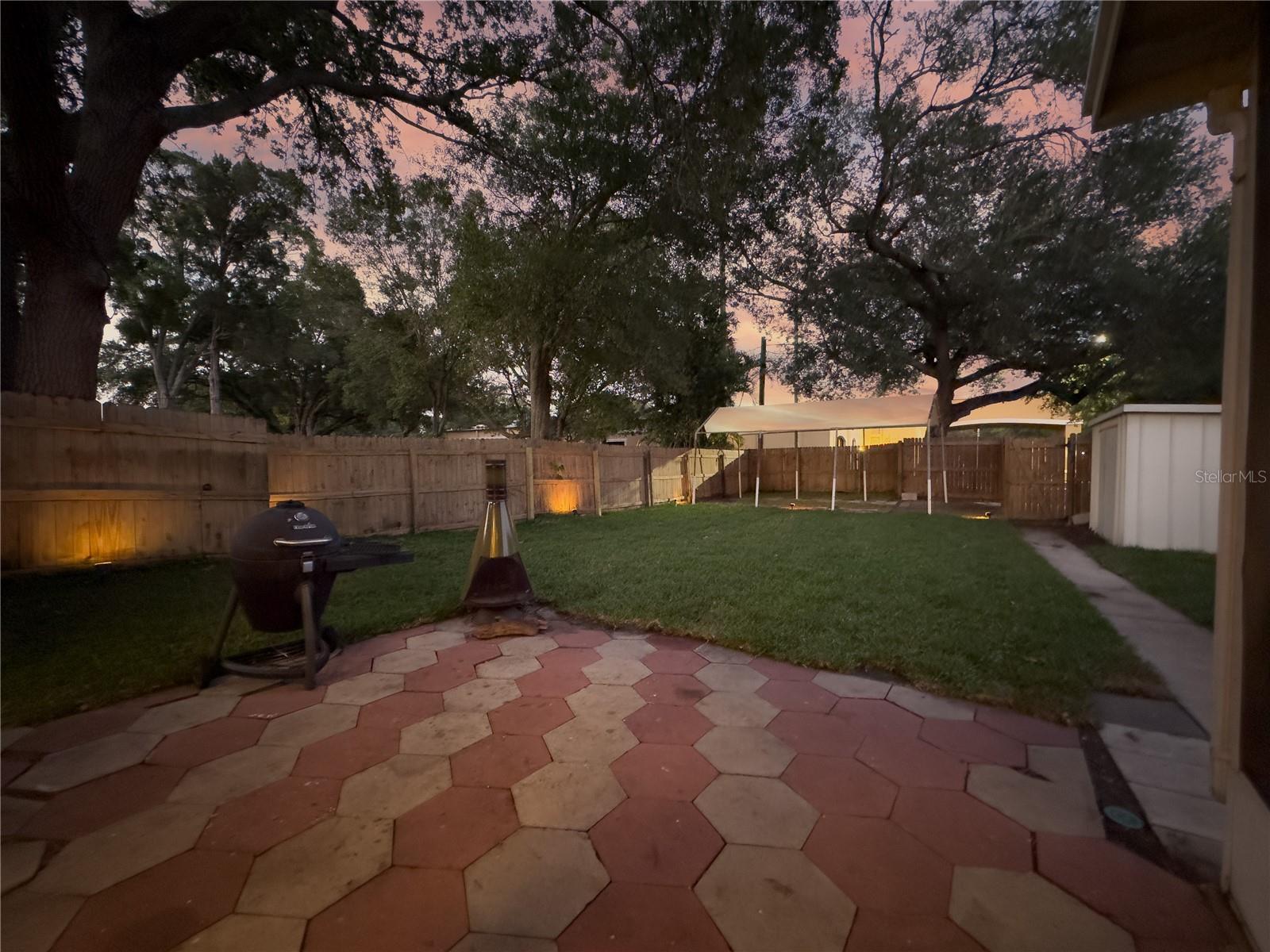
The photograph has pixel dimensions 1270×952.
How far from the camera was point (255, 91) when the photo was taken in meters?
7.12

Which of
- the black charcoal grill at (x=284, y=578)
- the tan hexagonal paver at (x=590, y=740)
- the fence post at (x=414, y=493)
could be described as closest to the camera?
the tan hexagonal paver at (x=590, y=740)

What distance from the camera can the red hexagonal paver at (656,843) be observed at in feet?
5.51

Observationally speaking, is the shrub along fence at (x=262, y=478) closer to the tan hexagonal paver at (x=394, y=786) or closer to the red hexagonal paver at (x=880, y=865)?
the tan hexagonal paver at (x=394, y=786)

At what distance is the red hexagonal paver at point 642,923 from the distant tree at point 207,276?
61.9 ft

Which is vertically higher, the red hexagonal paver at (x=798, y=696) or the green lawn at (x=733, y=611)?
the green lawn at (x=733, y=611)

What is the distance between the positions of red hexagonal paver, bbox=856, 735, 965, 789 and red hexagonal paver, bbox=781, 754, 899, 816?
0.06 m

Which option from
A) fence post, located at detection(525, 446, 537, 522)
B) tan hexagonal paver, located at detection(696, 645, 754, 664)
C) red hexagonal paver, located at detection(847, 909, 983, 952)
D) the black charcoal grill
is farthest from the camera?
fence post, located at detection(525, 446, 537, 522)

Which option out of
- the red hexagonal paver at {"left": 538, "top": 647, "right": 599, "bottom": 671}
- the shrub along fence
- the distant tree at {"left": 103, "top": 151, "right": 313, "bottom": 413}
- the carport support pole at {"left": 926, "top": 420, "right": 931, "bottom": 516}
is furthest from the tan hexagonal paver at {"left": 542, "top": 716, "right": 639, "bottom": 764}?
the distant tree at {"left": 103, "top": 151, "right": 313, "bottom": 413}

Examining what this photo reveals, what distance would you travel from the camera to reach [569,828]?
188cm

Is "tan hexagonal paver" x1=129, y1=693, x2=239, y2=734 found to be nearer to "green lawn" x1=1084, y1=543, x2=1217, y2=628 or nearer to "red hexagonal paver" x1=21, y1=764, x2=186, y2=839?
"red hexagonal paver" x1=21, y1=764, x2=186, y2=839

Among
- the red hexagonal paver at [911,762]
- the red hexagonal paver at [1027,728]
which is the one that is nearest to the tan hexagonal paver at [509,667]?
the red hexagonal paver at [911,762]

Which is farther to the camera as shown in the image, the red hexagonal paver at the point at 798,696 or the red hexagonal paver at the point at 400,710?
the red hexagonal paver at the point at 798,696

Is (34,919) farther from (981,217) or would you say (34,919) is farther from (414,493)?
(981,217)

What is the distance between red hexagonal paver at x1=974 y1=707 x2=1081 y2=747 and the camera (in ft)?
8.08
